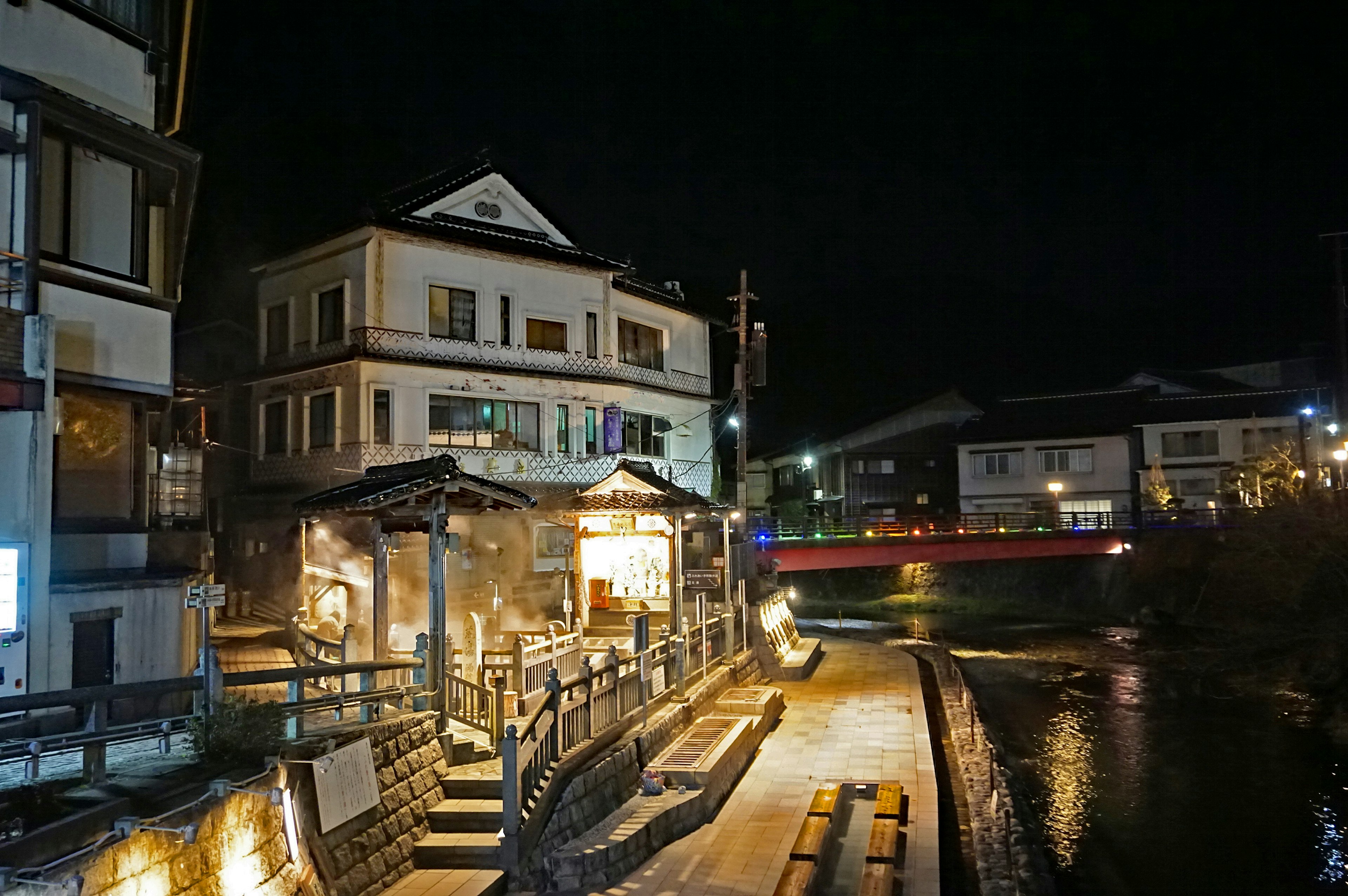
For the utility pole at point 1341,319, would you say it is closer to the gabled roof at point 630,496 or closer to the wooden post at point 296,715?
the gabled roof at point 630,496

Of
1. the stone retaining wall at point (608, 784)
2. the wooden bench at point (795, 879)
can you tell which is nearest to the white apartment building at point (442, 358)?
the stone retaining wall at point (608, 784)

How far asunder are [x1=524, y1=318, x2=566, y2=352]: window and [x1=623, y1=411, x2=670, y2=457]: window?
3.44 m

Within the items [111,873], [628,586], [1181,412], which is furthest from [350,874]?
[1181,412]

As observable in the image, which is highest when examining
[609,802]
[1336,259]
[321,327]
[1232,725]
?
[1336,259]

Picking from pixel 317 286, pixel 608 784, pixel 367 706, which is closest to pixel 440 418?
pixel 317 286

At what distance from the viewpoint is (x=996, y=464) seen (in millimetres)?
61875

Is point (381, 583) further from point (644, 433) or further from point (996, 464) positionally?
point (996, 464)

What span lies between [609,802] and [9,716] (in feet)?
24.6

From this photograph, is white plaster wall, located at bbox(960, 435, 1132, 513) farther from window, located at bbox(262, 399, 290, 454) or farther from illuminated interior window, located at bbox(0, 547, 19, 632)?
illuminated interior window, located at bbox(0, 547, 19, 632)

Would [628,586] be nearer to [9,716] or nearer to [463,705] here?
[463,705]

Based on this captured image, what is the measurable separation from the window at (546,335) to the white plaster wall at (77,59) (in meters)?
15.6

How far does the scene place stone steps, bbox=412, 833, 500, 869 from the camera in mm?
10883

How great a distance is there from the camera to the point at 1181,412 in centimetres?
5847

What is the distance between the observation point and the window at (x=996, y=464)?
61344mm
